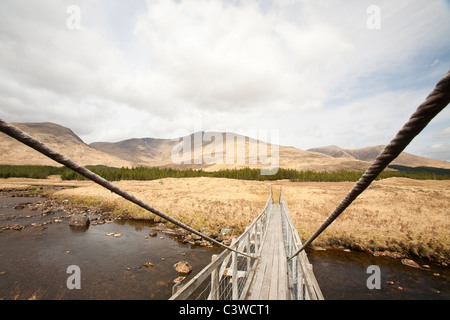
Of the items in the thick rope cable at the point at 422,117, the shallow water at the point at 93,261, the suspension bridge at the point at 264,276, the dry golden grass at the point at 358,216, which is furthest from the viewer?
the dry golden grass at the point at 358,216

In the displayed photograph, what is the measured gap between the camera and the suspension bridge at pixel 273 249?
0.85m

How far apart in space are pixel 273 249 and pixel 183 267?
5660 millimetres

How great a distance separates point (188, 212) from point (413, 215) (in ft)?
76.6

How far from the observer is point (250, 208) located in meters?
24.8

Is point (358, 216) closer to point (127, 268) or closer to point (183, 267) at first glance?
point (183, 267)

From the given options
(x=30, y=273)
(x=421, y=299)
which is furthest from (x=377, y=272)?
(x=30, y=273)

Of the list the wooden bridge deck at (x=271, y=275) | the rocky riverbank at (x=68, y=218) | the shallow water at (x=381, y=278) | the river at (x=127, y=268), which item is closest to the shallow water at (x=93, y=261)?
the river at (x=127, y=268)

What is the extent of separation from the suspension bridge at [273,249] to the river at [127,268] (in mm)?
3231

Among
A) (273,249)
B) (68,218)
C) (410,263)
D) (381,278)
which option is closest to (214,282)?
(273,249)

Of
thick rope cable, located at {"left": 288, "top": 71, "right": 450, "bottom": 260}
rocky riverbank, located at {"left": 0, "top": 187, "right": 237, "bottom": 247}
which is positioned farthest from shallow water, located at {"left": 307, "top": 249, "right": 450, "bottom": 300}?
thick rope cable, located at {"left": 288, "top": 71, "right": 450, "bottom": 260}

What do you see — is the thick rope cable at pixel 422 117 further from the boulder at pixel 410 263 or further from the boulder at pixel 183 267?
the boulder at pixel 410 263

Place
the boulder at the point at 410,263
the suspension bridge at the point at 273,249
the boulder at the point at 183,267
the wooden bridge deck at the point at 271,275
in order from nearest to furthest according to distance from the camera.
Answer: the suspension bridge at the point at 273,249
the wooden bridge deck at the point at 271,275
the boulder at the point at 183,267
the boulder at the point at 410,263

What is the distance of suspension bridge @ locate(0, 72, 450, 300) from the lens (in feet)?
2.80
